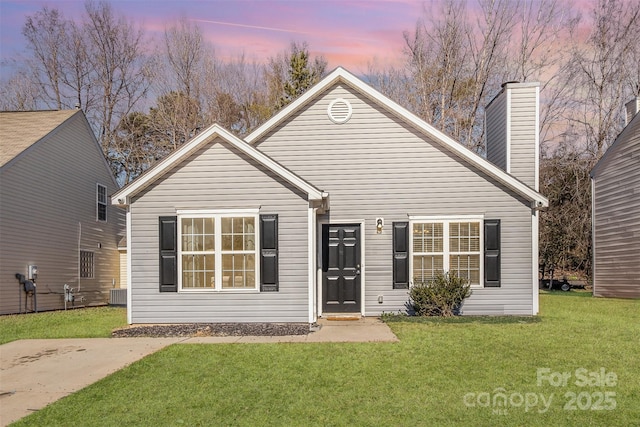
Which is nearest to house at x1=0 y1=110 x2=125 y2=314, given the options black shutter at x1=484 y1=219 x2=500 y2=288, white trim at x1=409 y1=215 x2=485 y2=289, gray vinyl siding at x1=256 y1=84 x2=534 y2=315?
gray vinyl siding at x1=256 y1=84 x2=534 y2=315

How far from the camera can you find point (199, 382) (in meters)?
6.13

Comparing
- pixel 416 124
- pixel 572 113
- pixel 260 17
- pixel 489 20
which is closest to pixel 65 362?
pixel 416 124

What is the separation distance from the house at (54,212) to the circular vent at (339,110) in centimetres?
892

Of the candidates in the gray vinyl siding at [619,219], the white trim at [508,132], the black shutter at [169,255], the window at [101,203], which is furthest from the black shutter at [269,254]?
the gray vinyl siding at [619,219]

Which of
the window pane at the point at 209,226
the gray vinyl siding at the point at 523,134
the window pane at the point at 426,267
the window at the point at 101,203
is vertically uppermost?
the gray vinyl siding at the point at 523,134

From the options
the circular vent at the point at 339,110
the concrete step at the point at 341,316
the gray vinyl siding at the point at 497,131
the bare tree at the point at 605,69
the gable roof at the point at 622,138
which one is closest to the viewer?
the concrete step at the point at 341,316

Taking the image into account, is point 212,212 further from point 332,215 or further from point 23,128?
point 23,128

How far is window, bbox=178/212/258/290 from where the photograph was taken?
1049cm

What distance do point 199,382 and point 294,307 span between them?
4.27 meters

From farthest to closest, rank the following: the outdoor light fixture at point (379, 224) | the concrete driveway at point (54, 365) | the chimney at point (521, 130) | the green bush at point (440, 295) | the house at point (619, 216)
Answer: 1. the house at point (619, 216)
2. the chimney at point (521, 130)
3. the outdoor light fixture at point (379, 224)
4. the green bush at point (440, 295)
5. the concrete driveway at point (54, 365)

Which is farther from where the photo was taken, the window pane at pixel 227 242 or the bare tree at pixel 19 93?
the bare tree at pixel 19 93

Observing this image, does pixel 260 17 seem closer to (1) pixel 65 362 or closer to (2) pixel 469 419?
(1) pixel 65 362

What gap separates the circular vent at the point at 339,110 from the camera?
12.0 meters

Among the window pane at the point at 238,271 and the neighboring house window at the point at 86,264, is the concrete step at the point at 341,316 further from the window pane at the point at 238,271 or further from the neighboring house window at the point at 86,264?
the neighboring house window at the point at 86,264
